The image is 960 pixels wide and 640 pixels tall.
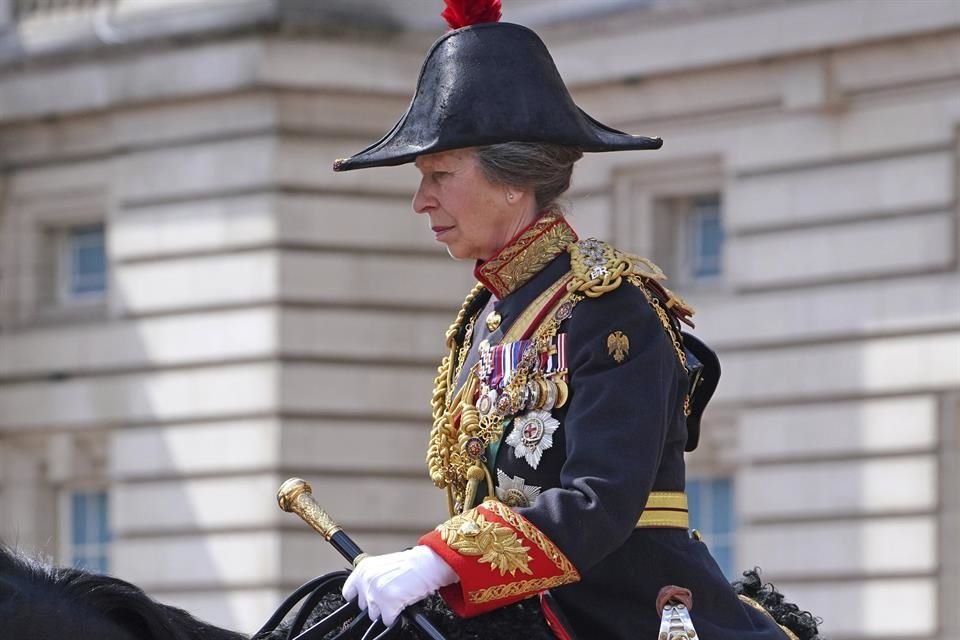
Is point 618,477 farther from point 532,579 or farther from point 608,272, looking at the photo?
point 608,272

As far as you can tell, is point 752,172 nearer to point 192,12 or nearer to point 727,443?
point 727,443

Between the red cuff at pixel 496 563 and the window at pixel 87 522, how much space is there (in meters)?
17.3

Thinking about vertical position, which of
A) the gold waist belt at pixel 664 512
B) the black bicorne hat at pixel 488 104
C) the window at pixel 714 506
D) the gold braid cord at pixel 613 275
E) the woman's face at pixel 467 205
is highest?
the black bicorne hat at pixel 488 104

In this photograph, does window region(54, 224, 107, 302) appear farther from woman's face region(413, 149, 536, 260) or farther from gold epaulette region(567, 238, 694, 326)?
gold epaulette region(567, 238, 694, 326)

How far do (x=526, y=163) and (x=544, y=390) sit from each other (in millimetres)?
511

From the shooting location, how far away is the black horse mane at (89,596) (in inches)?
209

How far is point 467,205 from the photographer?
605 centimetres

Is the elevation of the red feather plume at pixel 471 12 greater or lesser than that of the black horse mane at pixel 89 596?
greater

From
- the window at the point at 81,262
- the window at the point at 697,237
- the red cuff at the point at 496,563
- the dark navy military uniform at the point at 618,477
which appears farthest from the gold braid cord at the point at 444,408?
the window at the point at 81,262

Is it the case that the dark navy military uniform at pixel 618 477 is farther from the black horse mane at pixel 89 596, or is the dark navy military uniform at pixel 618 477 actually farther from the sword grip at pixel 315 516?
the black horse mane at pixel 89 596

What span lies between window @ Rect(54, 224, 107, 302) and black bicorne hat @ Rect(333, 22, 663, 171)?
1689 centimetres

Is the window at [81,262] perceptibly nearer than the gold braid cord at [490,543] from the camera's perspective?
No

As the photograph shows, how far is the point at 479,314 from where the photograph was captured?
6.40 metres

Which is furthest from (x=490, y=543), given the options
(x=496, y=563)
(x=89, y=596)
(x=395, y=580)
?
(x=89, y=596)
